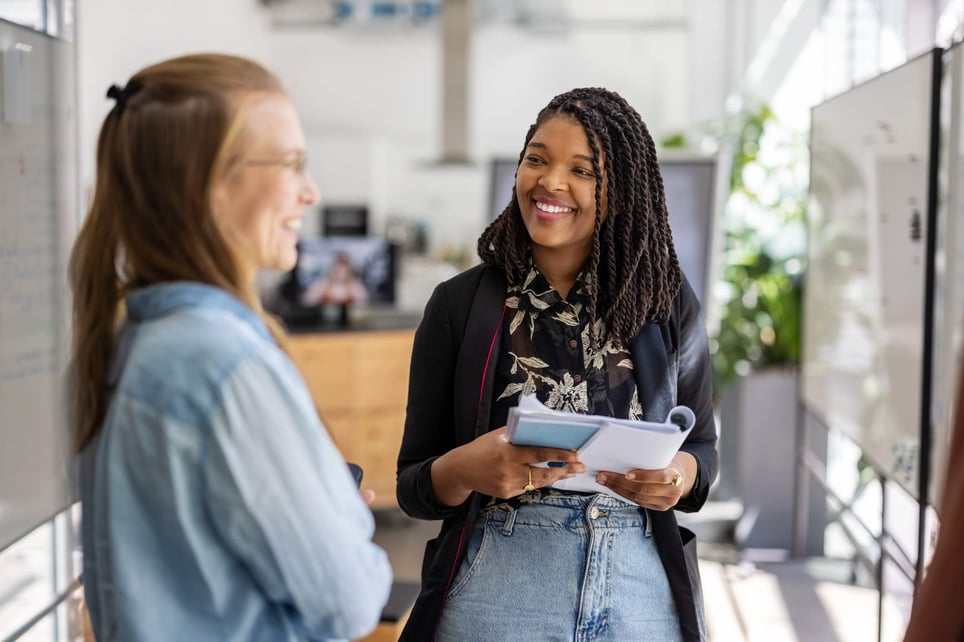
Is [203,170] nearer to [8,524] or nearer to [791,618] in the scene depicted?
[8,524]

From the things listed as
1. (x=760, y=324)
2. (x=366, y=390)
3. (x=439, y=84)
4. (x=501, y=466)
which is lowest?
(x=366, y=390)

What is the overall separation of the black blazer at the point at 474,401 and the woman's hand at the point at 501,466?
83 mm

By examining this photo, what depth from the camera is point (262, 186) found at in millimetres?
1010

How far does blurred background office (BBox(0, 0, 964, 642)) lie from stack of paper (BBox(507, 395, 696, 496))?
52 centimetres

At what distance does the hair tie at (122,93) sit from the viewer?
1.01 m

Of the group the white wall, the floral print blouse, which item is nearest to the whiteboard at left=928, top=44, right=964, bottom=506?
the floral print blouse

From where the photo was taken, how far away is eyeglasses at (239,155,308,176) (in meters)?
1.00

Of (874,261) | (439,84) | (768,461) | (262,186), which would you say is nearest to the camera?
(262,186)

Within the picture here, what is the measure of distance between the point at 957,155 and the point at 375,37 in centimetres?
666

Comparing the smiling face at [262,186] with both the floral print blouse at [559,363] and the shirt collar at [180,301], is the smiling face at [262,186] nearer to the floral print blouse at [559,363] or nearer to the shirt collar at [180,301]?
the shirt collar at [180,301]

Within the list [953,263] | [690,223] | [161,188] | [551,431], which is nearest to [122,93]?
[161,188]

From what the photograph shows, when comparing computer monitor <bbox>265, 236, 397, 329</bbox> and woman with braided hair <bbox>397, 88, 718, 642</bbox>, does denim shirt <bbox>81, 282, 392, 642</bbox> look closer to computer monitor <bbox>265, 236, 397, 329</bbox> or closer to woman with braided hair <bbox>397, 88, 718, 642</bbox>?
woman with braided hair <bbox>397, 88, 718, 642</bbox>

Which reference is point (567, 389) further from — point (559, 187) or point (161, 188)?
point (161, 188)

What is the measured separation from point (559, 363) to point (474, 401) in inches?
5.4
